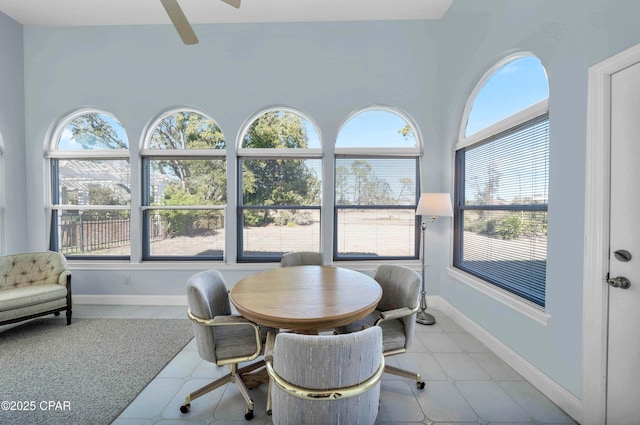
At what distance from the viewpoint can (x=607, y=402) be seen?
146 centimetres

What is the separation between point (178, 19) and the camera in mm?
1805

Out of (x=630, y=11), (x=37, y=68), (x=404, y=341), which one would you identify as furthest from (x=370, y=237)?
(x=37, y=68)

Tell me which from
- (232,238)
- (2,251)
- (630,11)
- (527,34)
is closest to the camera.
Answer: (630,11)

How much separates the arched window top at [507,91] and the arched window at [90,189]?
4515 millimetres

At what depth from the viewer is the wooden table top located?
4.45 ft

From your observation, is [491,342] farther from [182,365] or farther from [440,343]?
[182,365]

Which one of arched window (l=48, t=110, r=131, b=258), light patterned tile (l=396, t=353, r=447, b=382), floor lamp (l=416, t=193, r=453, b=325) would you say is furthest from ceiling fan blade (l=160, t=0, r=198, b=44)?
light patterned tile (l=396, t=353, r=447, b=382)

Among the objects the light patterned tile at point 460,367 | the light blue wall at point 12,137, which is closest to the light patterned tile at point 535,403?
the light patterned tile at point 460,367

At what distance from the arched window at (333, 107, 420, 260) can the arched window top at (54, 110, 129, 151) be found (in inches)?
125

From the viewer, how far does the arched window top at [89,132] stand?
3412 millimetres

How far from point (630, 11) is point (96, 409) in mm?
4019

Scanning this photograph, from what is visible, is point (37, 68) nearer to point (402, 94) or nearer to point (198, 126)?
point (198, 126)

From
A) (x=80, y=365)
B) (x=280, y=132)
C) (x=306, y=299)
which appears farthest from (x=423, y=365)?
(x=280, y=132)

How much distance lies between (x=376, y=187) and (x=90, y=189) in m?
4.02
